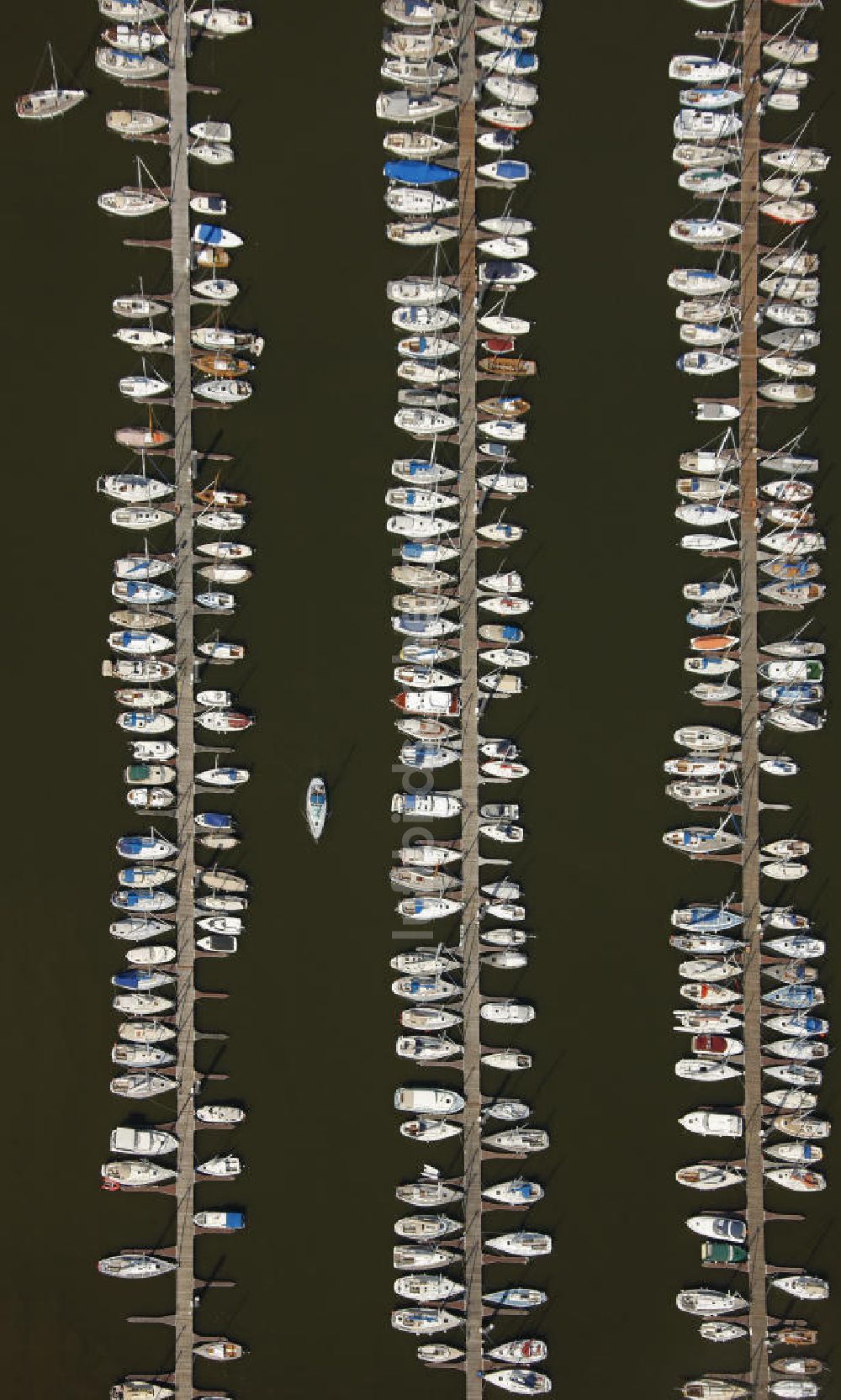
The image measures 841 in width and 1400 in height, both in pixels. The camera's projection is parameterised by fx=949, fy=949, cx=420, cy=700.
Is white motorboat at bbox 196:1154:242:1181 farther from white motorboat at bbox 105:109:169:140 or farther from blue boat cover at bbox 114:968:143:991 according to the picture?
white motorboat at bbox 105:109:169:140

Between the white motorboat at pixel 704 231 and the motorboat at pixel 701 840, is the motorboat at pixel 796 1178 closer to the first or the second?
the motorboat at pixel 701 840

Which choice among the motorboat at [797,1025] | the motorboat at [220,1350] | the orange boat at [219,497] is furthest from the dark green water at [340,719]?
the motorboat at [797,1025]

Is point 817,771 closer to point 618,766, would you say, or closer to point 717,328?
point 618,766

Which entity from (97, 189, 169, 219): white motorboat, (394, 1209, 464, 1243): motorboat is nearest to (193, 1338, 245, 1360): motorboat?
(394, 1209, 464, 1243): motorboat

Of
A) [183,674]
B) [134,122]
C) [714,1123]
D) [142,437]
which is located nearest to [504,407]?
[142,437]

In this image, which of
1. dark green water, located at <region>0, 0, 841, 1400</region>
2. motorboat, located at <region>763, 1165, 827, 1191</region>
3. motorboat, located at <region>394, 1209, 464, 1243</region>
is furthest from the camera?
dark green water, located at <region>0, 0, 841, 1400</region>

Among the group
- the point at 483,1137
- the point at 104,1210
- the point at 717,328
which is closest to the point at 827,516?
the point at 717,328

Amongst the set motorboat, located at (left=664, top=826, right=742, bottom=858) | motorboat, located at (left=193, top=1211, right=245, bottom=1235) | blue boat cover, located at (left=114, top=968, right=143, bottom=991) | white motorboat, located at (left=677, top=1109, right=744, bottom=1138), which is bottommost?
motorboat, located at (left=193, top=1211, right=245, bottom=1235)
